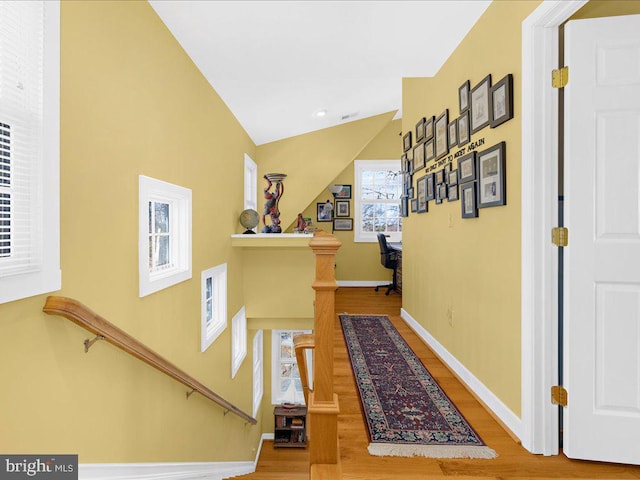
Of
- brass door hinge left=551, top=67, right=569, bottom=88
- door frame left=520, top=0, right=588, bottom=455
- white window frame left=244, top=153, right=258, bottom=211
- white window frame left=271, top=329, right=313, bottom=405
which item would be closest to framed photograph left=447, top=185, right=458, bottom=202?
door frame left=520, top=0, right=588, bottom=455

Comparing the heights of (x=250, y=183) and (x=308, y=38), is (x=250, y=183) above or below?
below

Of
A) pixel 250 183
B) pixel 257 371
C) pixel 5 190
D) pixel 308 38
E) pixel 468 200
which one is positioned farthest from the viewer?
pixel 257 371

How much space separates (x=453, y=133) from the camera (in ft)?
8.70

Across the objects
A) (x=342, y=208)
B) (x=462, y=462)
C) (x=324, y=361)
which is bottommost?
(x=462, y=462)

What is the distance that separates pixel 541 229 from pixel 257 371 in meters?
5.26

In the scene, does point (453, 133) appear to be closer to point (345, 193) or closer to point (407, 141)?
point (407, 141)

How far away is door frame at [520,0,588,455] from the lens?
168cm

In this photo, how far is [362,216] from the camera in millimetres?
6785

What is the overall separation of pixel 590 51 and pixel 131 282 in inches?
102

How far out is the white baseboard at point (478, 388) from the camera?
1.87 metres

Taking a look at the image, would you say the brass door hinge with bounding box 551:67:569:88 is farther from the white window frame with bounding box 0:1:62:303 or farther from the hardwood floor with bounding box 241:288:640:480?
the white window frame with bounding box 0:1:62:303

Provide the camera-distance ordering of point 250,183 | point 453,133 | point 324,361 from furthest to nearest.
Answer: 1. point 250,183
2. point 453,133
3. point 324,361

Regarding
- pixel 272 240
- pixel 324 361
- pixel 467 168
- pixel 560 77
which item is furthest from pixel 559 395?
pixel 272 240

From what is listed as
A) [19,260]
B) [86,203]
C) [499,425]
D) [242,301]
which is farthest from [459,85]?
[242,301]
